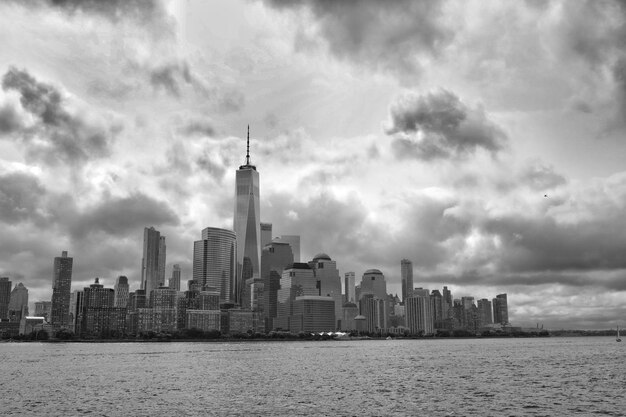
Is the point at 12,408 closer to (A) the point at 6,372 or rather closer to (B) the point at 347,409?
(B) the point at 347,409

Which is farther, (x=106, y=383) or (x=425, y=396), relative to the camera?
(x=106, y=383)

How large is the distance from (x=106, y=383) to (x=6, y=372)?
178ft

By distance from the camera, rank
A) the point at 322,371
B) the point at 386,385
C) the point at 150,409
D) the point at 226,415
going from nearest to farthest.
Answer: the point at 226,415, the point at 150,409, the point at 386,385, the point at 322,371

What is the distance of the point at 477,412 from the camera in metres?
86.4

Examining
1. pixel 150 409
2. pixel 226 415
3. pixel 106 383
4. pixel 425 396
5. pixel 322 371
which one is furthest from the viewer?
pixel 322 371

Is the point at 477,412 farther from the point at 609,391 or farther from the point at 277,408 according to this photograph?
the point at 609,391

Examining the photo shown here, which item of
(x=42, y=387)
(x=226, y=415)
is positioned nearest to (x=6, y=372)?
(x=42, y=387)

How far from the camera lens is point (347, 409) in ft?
295

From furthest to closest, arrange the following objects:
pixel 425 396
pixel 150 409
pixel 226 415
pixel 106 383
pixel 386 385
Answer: pixel 106 383
pixel 386 385
pixel 425 396
pixel 150 409
pixel 226 415

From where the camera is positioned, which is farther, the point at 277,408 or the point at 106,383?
the point at 106,383

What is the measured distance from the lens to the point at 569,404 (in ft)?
307

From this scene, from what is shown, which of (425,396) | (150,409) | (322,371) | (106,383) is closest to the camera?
(150,409)

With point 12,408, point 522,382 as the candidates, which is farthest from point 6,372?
point 522,382

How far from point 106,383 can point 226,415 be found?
56618mm
